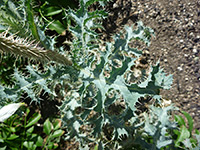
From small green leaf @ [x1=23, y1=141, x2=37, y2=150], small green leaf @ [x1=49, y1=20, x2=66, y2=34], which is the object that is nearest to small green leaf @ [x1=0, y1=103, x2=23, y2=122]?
small green leaf @ [x1=23, y1=141, x2=37, y2=150]

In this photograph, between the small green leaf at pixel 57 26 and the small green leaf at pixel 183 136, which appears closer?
the small green leaf at pixel 183 136

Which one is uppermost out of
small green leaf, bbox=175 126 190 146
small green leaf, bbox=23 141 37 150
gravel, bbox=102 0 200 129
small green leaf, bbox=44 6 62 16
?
small green leaf, bbox=44 6 62 16

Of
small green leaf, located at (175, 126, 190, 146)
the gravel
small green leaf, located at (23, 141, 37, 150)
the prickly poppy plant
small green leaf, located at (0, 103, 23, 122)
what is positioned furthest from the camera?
the gravel

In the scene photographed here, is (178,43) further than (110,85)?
Yes

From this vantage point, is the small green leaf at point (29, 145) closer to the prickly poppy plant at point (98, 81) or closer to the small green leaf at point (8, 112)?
the prickly poppy plant at point (98, 81)

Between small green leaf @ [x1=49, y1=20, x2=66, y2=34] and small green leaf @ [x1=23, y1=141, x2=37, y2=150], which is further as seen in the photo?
small green leaf @ [x1=49, y1=20, x2=66, y2=34]

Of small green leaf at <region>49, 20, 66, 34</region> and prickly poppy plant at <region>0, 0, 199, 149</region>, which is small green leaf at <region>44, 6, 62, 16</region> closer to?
small green leaf at <region>49, 20, 66, 34</region>

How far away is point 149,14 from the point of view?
7.48 feet

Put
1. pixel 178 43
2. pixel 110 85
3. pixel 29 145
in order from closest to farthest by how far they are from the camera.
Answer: pixel 110 85 → pixel 29 145 → pixel 178 43

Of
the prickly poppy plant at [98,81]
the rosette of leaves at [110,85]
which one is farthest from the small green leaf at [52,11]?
the rosette of leaves at [110,85]

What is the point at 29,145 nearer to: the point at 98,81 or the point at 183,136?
the point at 98,81

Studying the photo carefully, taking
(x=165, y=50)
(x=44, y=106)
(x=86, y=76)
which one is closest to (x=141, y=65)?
(x=165, y=50)

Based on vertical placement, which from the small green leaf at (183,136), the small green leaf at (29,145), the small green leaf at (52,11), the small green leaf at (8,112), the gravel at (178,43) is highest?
the small green leaf at (52,11)

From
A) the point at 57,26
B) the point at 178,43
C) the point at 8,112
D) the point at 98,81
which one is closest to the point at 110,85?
the point at 98,81
